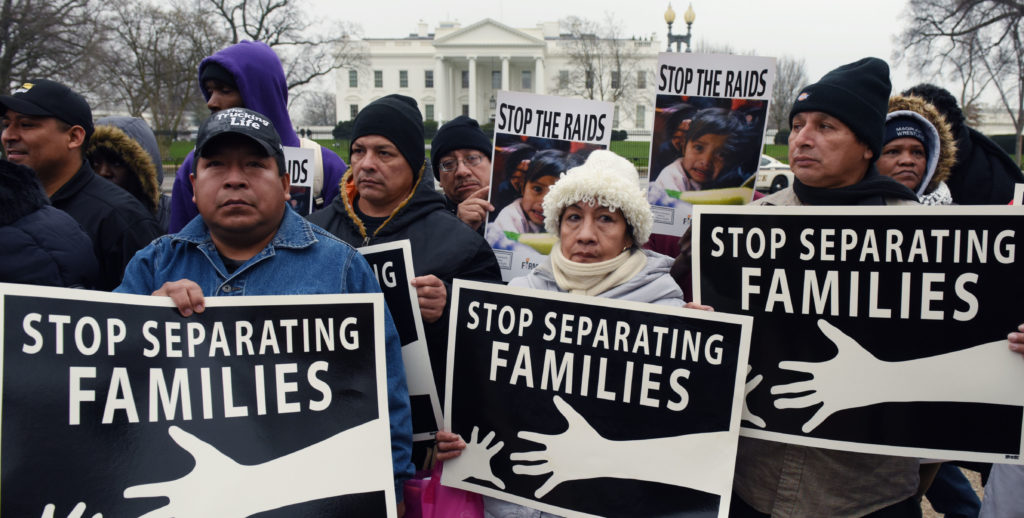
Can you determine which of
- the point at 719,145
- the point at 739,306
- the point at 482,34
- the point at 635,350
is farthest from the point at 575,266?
the point at 482,34

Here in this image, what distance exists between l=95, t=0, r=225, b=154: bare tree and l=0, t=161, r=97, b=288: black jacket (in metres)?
33.6

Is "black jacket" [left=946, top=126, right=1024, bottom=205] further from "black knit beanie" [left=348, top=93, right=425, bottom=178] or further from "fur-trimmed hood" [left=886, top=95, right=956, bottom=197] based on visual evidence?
"black knit beanie" [left=348, top=93, right=425, bottom=178]

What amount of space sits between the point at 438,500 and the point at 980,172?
3.62m

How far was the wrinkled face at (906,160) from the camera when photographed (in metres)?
3.36

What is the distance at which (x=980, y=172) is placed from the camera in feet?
13.0

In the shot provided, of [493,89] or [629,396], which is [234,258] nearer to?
[629,396]

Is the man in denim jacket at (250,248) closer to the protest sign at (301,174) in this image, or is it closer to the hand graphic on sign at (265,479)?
the hand graphic on sign at (265,479)

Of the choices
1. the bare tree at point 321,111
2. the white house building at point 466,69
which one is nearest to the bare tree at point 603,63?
the white house building at point 466,69

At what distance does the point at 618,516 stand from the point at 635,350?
532 millimetres

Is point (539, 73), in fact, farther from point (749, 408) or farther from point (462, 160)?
point (749, 408)

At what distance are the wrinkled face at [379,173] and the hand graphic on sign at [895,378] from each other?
170cm

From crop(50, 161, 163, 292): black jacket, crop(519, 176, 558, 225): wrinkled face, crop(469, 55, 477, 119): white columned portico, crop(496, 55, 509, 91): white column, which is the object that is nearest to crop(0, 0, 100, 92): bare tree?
crop(50, 161, 163, 292): black jacket

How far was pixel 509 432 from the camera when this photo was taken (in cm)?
235

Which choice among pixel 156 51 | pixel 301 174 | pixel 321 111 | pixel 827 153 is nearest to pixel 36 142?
pixel 301 174
